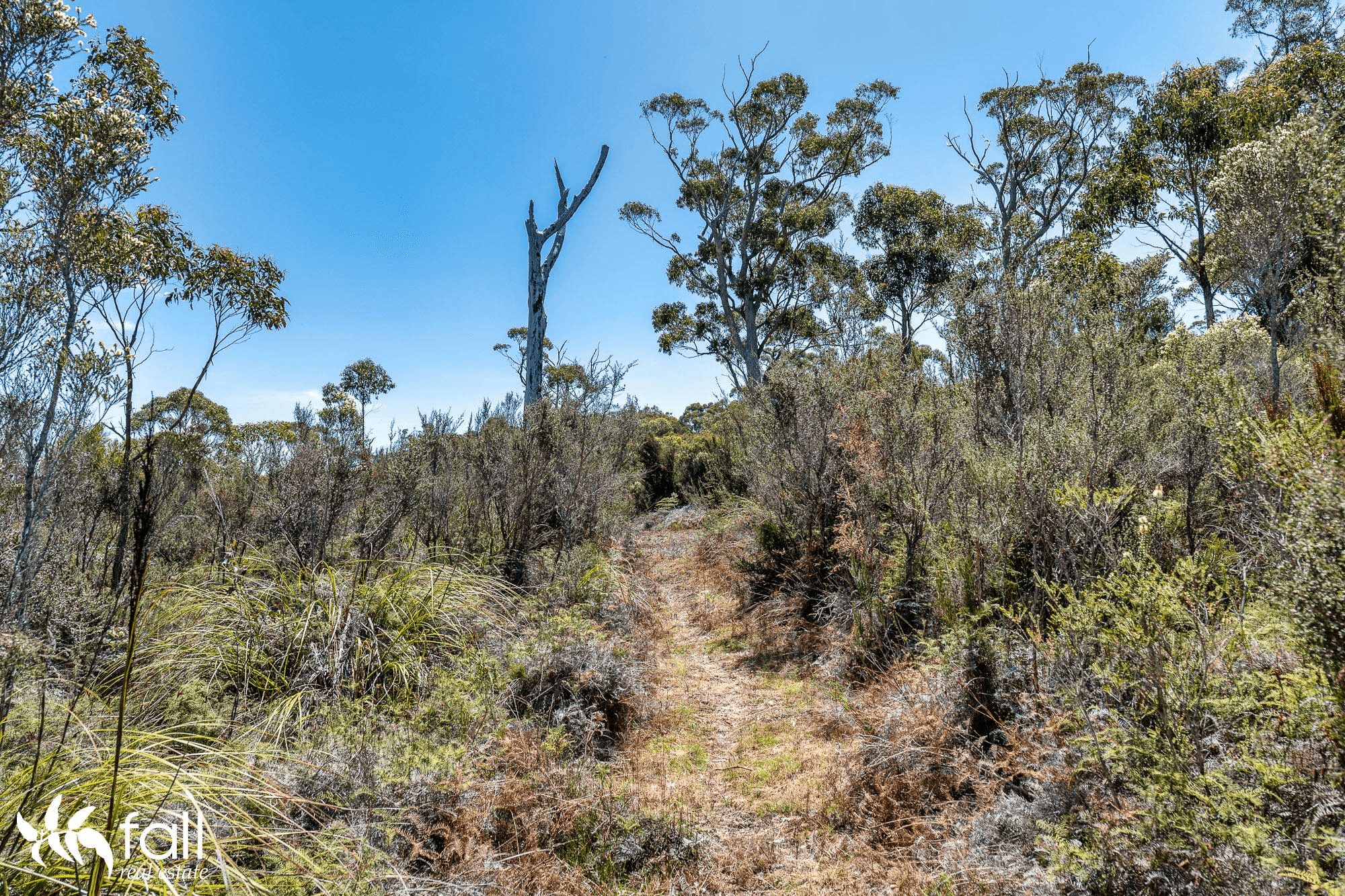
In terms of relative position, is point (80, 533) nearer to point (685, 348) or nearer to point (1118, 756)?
point (1118, 756)

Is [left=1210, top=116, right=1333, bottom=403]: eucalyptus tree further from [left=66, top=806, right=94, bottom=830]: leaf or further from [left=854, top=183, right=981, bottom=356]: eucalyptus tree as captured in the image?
[left=854, top=183, right=981, bottom=356]: eucalyptus tree

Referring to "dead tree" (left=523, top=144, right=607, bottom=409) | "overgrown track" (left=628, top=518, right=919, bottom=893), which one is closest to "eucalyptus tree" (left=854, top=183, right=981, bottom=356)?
"dead tree" (left=523, top=144, right=607, bottom=409)

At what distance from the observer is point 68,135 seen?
200 inches

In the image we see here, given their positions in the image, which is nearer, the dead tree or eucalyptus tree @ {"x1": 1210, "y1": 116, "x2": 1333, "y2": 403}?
eucalyptus tree @ {"x1": 1210, "y1": 116, "x2": 1333, "y2": 403}

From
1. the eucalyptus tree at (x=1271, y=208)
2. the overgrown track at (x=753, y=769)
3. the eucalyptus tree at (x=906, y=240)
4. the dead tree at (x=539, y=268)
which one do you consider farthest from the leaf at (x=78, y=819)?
the eucalyptus tree at (x=906, y=240)

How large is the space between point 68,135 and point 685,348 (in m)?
18.7

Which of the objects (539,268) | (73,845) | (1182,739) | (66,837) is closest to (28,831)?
(66,837)

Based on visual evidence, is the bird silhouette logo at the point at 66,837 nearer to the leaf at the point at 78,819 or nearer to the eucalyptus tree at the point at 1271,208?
the leaf at the point at 78,819

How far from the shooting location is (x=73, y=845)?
4.84 feet

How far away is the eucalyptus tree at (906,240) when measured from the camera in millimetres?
17922

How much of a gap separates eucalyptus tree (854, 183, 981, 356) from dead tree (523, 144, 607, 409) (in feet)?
30.8

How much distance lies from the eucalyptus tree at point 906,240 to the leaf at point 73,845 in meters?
18.6

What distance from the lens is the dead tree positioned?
13.2 meters

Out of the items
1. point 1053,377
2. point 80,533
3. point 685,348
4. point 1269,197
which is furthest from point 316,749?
point 685,348
